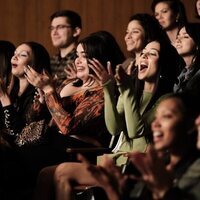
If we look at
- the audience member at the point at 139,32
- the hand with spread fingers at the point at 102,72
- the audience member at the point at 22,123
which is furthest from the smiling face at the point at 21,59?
the hand with spread fingers at the point at 102,72

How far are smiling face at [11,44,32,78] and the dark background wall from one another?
0.96 metres

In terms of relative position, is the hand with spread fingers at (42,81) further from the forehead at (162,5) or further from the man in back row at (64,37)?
the forehead at (162,5)

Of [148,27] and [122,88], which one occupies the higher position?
[148,27]

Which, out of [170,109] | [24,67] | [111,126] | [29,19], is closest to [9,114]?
[24,67]

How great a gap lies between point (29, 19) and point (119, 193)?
7.91 feet

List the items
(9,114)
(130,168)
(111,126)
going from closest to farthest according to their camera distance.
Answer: (130,168), (111,126), (9,114)

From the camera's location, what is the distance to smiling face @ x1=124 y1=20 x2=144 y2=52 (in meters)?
2.65

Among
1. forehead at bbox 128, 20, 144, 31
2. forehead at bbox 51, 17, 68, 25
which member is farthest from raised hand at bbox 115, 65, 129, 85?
forehead at bbox 51, 17, 68, 25

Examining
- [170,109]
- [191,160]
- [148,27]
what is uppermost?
[148,27]

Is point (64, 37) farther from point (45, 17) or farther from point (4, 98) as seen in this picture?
point (45, 17)

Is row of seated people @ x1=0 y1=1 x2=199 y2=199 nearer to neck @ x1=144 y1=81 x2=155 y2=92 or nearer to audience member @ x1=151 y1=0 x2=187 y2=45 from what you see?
neck @ x1=144 y1=81 x2=155 y2=92

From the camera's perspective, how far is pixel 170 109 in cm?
159

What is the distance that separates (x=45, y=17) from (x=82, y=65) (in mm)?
1366

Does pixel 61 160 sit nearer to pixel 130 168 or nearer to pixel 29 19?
pixel 130 168
